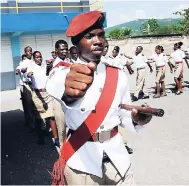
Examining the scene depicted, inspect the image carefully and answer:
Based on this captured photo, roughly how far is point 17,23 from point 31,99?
1587 millimetres

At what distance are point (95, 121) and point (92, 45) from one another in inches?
20.6

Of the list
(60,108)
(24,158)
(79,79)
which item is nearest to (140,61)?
(60,108)

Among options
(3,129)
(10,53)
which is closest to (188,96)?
(3,129)

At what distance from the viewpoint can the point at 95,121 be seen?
2.36 metres

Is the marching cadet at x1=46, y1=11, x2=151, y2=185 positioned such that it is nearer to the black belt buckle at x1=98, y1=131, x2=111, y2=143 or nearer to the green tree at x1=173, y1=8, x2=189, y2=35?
the black belt buckle at x1=98, y1=131, x2=111, y2=143

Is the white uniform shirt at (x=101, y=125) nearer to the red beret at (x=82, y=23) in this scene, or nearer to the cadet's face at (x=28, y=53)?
the red beret at (x=82, y=23)

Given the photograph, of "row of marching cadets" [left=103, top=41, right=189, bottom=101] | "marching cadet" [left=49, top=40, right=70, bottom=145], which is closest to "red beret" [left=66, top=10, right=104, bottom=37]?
"marching cadet" [left=49, top=40, right=70, bottom=145]

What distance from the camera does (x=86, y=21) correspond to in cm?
219

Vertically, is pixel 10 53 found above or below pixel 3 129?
above

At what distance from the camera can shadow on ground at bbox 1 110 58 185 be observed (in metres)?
4.61

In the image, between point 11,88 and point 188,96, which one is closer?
point 188,96

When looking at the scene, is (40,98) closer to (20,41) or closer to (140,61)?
(140,61)

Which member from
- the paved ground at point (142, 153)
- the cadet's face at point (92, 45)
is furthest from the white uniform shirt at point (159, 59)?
the cadet's face at point (92, 45)

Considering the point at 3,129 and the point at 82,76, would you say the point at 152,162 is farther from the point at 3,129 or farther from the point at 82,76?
the point at 3,129
